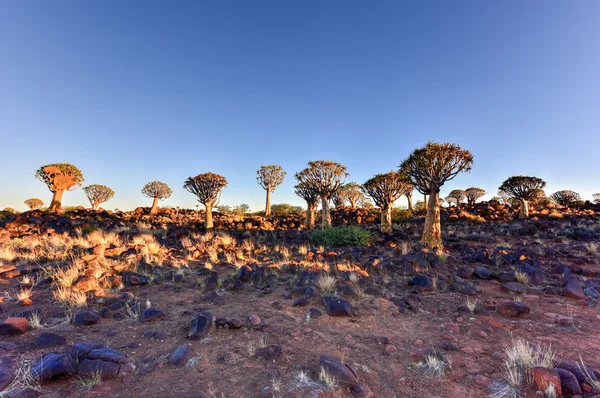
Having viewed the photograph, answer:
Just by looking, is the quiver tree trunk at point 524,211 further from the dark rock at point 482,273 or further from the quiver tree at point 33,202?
the quiver tree at point 33,202

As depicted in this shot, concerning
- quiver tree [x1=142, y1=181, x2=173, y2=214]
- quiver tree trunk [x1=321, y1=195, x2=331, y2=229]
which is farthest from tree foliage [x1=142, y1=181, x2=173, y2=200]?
quiver tree trunk [x1=321, y1=195, x2=331, y2=229]

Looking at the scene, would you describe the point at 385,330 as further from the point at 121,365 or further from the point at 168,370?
the point at 121,365

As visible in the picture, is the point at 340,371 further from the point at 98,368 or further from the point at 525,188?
the point at 525,188

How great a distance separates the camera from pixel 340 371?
3129mm

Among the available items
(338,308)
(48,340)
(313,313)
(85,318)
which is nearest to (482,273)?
(338,308)

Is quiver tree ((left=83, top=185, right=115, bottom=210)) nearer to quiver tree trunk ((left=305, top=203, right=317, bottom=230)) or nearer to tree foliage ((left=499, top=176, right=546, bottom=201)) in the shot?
quiver tree trunk ((left=305, top=203, right=317, bottom=230))

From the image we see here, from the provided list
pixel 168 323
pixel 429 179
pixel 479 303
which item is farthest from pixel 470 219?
pixel 168 323

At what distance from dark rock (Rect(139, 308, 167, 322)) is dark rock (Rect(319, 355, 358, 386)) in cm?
304

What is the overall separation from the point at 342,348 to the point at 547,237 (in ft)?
46.5

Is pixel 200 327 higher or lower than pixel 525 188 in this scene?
lower

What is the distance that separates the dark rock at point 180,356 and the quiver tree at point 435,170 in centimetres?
1068

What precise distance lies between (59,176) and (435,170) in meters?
33.6

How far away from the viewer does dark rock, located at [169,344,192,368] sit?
3430 millimetres

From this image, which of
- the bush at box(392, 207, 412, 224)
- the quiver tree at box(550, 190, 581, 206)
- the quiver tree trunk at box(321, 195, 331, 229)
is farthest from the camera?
the quiver tree at box(550, 190, 581, 206)
